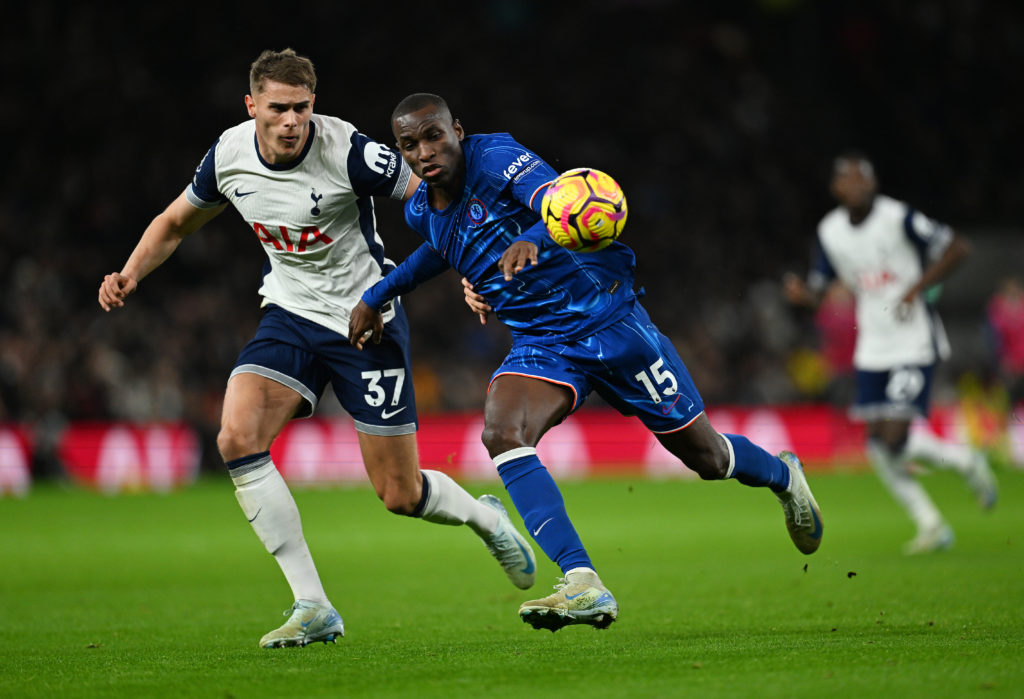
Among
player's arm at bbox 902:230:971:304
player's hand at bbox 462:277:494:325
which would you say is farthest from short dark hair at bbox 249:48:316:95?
player's arm at bbox 902:230:971:304

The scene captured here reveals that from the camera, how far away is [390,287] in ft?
18.5

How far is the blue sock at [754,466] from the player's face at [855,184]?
13.5 feet

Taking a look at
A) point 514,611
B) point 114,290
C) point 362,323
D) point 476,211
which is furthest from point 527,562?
point 114,290

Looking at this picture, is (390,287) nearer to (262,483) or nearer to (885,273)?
(262,483)

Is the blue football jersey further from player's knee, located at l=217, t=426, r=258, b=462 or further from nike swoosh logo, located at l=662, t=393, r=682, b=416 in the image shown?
player's knee, located at l=217, t=426, r=258, b=462

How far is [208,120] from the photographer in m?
21.5

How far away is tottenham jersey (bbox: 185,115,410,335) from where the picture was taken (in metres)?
5.85

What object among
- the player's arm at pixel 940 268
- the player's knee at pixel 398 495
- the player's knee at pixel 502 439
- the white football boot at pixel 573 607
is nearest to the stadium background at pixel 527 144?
the player's arm at pixel 940 268

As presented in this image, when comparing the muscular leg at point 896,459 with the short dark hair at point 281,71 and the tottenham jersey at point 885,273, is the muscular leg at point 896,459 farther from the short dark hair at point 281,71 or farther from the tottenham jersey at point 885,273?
the short dark hair at point 281,71

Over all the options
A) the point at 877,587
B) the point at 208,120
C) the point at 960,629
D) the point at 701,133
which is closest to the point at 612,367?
the point at 960,629

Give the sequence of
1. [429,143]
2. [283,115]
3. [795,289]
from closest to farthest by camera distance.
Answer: [429,143] → [283,115] → [795,289]

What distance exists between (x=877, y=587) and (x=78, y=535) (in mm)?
7432

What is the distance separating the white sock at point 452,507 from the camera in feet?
20.5

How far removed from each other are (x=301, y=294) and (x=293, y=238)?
0.92ft
